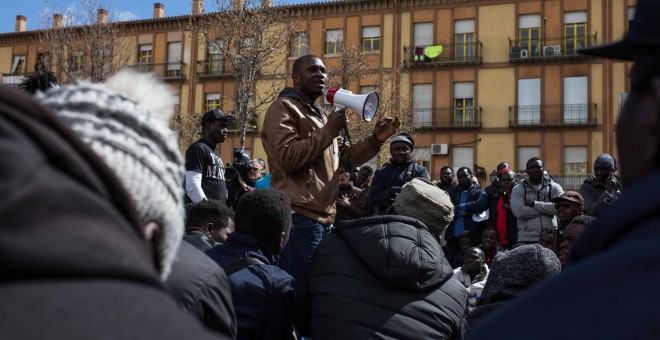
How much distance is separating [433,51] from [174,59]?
48.3ft

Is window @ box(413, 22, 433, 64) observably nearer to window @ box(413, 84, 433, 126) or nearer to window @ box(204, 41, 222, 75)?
window @ box(413, 84, 433, 126)

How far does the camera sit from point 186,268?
2.07m

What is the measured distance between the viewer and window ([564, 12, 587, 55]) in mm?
36062

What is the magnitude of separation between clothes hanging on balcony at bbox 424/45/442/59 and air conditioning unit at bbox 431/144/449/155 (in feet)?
14.6

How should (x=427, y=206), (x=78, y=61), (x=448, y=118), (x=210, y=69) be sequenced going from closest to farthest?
(x=427, y=206), (x=78, y=61), (x=448, y=118), (x=210, y=69)

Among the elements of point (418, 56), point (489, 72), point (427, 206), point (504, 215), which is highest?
point (418, 56)

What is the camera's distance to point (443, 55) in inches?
1491

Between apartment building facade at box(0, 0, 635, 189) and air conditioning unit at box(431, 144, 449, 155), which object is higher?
apartment building facade at box(0, 0, 635, 189)

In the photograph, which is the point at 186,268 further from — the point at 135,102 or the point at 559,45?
the point at 559,45

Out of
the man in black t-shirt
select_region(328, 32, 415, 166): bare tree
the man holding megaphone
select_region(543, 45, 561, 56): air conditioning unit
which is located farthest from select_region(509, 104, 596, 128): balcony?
the man holding megaphone

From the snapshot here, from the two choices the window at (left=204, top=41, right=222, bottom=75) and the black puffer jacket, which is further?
the window at (left=204, top=41, right=222, bottom=75)

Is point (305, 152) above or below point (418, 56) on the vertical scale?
below

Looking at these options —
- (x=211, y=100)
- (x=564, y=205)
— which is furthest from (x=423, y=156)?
(x=564, y=205)

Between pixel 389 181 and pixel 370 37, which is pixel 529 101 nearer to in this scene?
pixel 370 37
